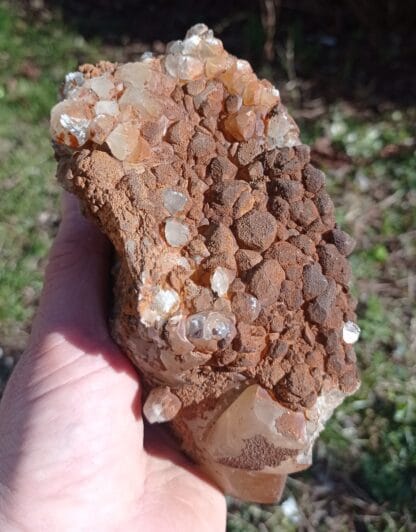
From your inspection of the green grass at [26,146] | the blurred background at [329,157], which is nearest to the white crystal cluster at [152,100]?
the blurred background at [329,157]

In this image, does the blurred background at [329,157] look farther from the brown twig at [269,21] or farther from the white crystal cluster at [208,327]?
the white crystal cluster at [208,327]

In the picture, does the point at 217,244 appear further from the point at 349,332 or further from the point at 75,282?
the point at 75,282

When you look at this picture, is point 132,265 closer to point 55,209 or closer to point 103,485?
point 103,485

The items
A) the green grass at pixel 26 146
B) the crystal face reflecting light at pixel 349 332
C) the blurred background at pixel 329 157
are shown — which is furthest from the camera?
the green grass at pixel 26 146

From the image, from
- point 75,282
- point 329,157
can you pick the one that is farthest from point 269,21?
point 75,282

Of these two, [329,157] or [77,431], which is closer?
[77,431]

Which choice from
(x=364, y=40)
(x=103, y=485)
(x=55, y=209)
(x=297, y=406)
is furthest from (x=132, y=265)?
(x=364, y=40)
